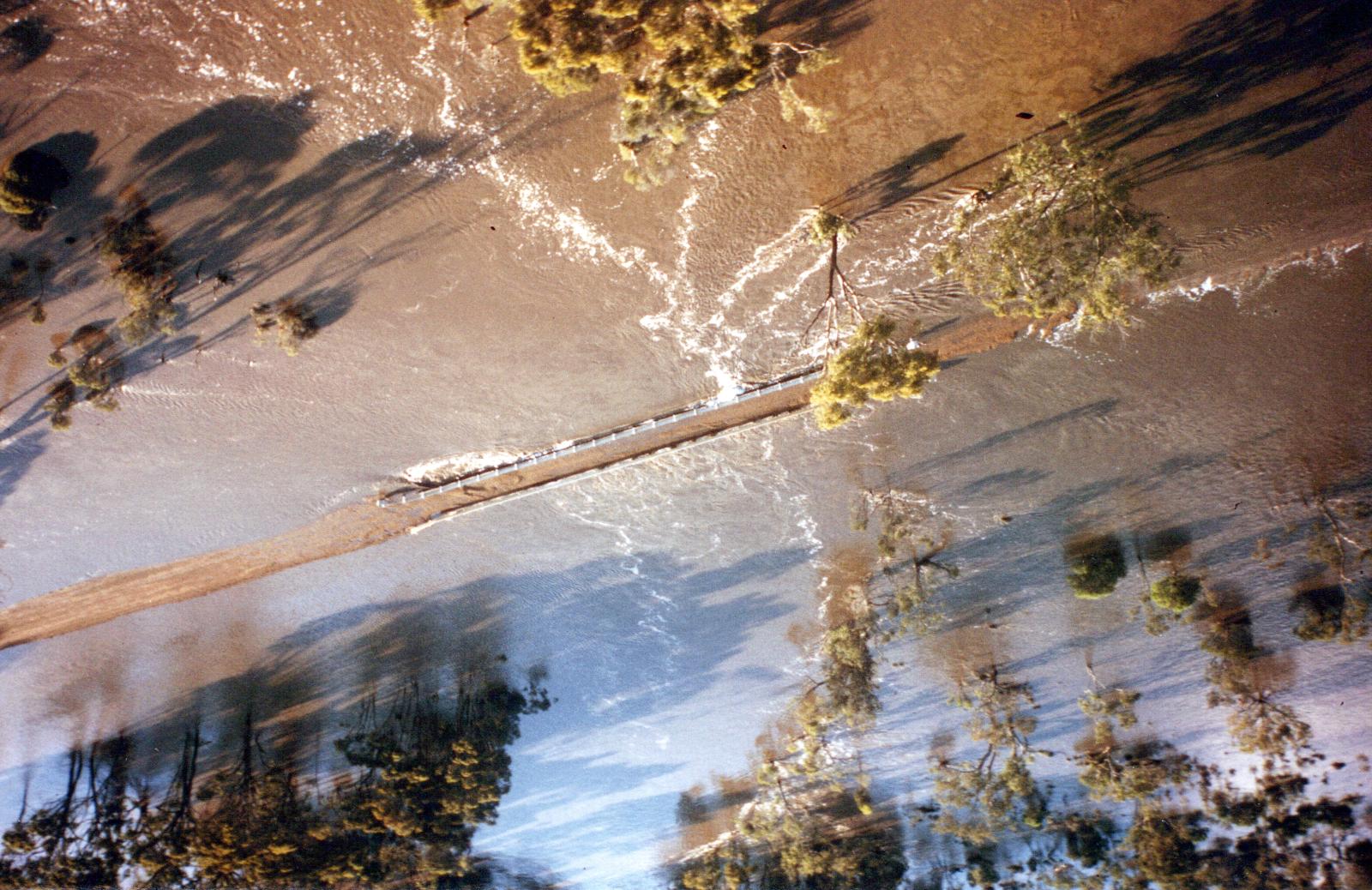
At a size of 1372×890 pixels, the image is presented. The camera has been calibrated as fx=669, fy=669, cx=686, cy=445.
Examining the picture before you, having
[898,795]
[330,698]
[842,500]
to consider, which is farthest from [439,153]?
[898,795]

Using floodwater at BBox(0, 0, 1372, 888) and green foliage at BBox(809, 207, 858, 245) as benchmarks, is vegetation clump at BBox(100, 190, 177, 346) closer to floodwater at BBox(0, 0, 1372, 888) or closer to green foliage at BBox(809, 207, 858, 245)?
floodwater at BBox(0, 0, 1372, 888)

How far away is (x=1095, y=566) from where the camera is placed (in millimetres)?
12508

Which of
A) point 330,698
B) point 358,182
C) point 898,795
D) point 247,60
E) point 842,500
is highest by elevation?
point 247,60

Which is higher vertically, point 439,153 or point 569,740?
point 439,153

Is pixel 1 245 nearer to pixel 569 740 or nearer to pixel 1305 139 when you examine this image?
pixel 569 740

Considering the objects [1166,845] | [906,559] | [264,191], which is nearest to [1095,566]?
[906,559]

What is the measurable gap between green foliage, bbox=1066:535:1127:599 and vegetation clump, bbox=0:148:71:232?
18.9 m

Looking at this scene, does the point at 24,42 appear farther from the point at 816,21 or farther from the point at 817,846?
the point at 817,846

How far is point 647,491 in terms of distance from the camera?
13.1 meters

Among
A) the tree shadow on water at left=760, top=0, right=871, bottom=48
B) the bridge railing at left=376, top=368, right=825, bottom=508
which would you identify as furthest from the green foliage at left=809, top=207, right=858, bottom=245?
the tree shadow on water at left=760, top=0, right=871, bottom=48

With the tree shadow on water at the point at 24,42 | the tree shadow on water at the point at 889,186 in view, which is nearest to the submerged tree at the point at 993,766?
the tree shadow on water at the point at 889,186

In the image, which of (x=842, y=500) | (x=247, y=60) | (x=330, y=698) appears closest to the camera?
(x=247, y=60)

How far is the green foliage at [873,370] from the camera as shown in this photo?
34.2 ft

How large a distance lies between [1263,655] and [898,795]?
25.6ft
